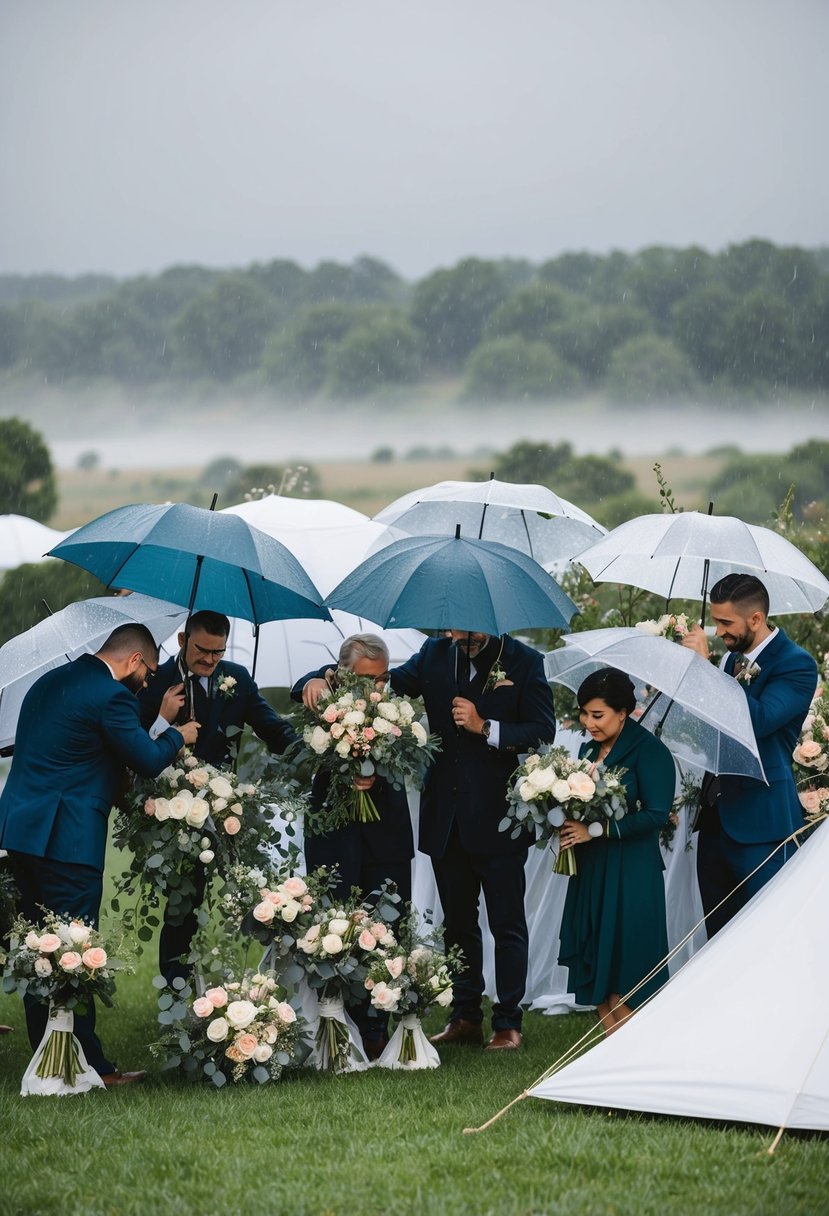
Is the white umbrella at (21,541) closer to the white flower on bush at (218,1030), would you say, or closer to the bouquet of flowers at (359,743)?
the bouquet of flowers at (359,743)

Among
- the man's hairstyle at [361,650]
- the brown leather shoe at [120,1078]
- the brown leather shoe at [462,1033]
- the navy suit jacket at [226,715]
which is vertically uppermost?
the man's hairstyle at [361,650]

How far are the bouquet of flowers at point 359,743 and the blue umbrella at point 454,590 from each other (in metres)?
0.33

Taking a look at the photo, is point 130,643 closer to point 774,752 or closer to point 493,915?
point 493,915

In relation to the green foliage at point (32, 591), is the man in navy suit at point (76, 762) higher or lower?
higher

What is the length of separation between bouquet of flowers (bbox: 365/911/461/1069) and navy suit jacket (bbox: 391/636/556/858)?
0.42m

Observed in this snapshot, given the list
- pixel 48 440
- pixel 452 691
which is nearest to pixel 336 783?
pixel 452 691

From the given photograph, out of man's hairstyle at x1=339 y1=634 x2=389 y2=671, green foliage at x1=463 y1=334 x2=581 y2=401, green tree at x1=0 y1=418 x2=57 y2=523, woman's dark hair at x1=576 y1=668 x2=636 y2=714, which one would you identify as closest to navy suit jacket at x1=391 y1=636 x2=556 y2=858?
man's hairstyle at x1=339 y1=634 x2=389 y2=671

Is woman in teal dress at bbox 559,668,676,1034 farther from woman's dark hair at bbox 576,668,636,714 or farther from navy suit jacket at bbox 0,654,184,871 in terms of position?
navy suit jacket at bbox 0,654,184,871

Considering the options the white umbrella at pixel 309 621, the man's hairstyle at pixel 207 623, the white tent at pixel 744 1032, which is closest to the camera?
the white tent at pixel 744 1032

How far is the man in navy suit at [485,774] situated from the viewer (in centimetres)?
593

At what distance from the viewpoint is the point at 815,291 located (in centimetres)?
3550

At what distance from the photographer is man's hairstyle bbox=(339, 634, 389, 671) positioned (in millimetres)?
5840

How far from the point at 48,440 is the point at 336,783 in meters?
33.8

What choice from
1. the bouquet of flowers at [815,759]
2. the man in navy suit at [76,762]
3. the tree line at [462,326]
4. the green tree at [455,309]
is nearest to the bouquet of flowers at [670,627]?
the bouquet of flowers at [815,759]
